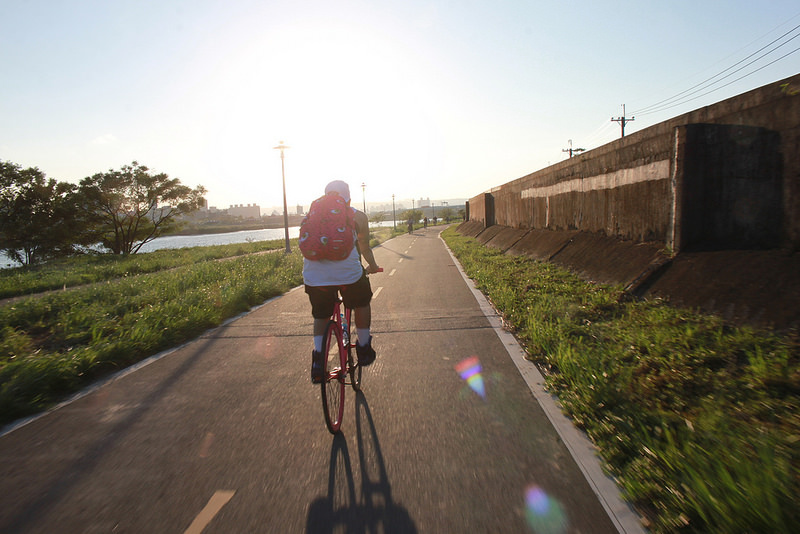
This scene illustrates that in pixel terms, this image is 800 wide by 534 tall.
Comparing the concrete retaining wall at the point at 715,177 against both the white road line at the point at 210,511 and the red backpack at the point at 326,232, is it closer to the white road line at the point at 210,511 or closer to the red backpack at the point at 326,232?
the red backpack at the point at 326,232

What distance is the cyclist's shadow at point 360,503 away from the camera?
2248 mm

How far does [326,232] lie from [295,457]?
1706 mm

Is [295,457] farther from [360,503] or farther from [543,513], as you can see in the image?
[543,513]

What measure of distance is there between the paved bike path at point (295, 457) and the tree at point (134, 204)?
3819 centimetres

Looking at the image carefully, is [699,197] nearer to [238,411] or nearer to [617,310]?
[617,310]

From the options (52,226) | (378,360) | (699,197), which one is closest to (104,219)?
(52,226)

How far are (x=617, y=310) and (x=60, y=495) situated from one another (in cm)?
599

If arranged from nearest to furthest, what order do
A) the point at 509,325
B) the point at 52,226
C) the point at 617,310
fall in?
the point at 617,310 → the point at 509,325 → the point at 52,226

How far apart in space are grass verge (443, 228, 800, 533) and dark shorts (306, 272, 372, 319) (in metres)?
2.05

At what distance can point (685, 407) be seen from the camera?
9.98 ft

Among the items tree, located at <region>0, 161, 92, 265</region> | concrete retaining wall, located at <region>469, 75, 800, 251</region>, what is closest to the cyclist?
concrete retaining wall, located at <region>469, 75, 800, 251</region>

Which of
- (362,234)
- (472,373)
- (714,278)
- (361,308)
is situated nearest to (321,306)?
(361,308)

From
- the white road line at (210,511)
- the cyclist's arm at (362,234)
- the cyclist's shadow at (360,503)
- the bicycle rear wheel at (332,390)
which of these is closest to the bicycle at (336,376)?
the bicycle rear wheel at (332,390)

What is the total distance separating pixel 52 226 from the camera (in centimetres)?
3250
